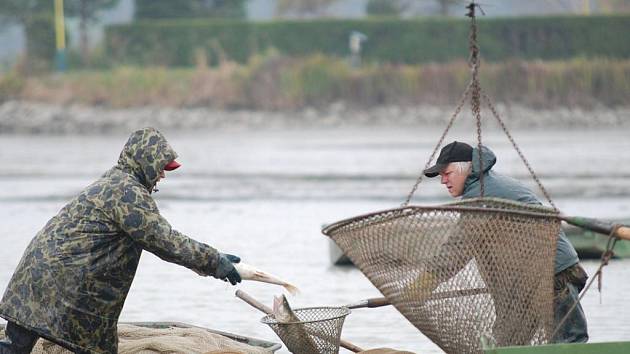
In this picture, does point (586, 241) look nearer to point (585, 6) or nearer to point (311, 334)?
point (311, 334)

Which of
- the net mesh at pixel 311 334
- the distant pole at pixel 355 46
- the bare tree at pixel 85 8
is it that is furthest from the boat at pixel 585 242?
the bare tree at pixel 85 8

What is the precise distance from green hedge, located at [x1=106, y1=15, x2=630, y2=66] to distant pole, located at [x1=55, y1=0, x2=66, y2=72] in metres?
1.60

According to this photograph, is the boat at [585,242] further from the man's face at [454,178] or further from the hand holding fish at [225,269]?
the hand holding fish at [225,269]

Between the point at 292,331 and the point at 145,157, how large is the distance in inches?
49.3

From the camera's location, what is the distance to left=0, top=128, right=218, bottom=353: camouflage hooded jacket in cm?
652

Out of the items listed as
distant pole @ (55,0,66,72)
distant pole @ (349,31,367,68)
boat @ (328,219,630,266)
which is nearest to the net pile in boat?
boat @ (328,219,630,266)

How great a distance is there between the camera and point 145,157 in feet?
21.7

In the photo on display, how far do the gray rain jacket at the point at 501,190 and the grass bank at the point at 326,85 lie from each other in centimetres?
3249

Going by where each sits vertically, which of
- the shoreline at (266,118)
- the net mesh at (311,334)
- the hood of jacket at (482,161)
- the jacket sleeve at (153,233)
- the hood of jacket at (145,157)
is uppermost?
the hood of jacket at (145,157)

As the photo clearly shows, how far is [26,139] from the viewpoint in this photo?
38781mm

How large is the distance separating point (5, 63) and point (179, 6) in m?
6.95

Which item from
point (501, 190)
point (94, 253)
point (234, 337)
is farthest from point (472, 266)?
point (234, 337)

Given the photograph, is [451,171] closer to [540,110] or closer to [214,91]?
A: [540,110]

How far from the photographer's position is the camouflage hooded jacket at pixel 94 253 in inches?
257
